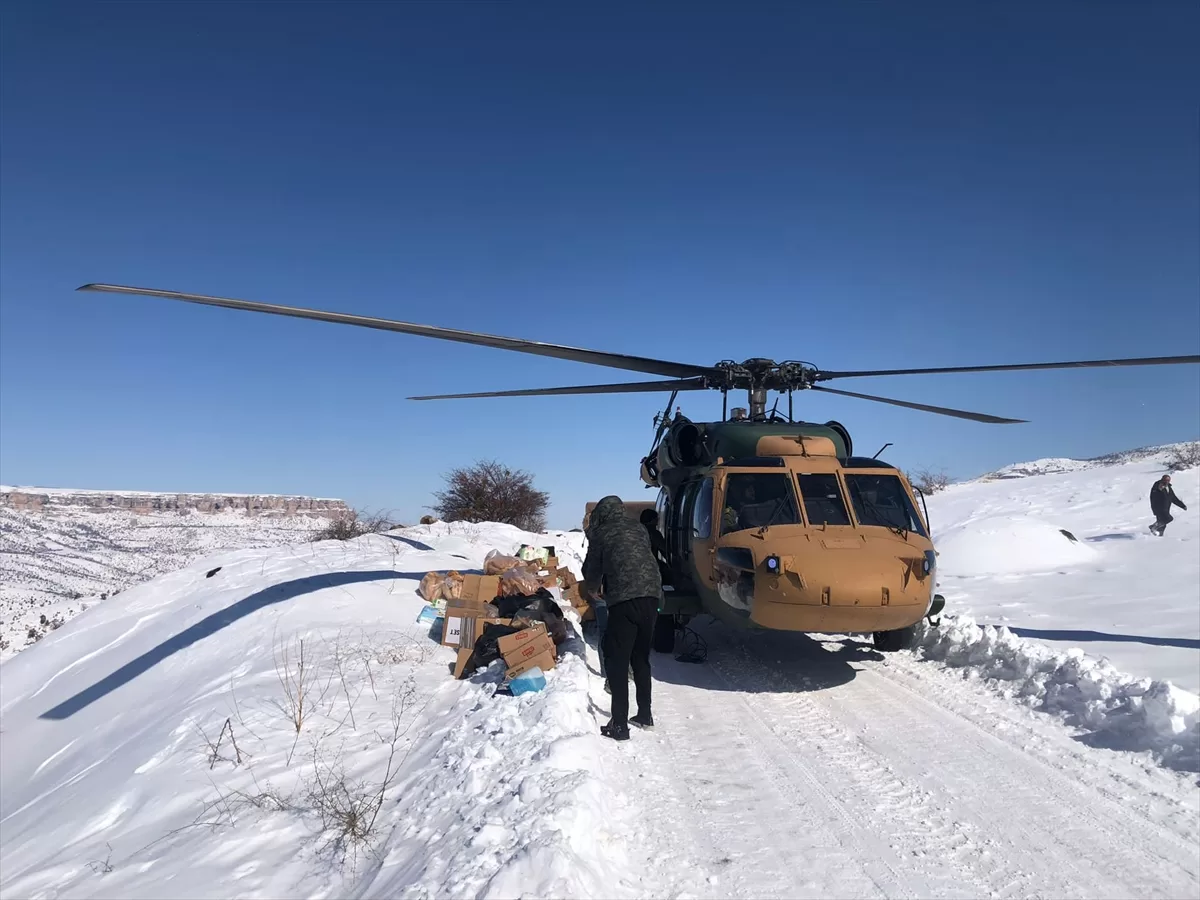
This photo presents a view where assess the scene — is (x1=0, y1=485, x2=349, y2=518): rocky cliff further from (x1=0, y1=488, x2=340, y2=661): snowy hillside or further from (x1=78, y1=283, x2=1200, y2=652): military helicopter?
(x1=78, y1=283, x2=1200, y2=652): military helicopter

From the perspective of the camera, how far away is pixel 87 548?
32.8m

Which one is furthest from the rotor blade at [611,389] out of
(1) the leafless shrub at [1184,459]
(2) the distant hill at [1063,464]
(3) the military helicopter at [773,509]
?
(2) the distant hill at [1063,464]

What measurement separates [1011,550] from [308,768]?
13.2 metres

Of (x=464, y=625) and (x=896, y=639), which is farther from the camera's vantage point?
(x=896, y=639)

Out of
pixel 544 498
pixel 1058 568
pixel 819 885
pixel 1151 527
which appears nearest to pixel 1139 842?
pixel 819 885

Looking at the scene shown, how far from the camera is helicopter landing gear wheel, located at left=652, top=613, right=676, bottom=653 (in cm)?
745

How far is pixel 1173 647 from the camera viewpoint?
674 centimetres

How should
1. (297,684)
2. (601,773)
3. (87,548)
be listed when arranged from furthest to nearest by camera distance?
(87,548), (297,684), (601,773)

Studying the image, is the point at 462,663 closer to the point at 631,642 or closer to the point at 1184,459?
the point at 631,642

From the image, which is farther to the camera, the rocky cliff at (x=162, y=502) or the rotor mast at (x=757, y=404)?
the rocky cliff at (x=162, y=502)

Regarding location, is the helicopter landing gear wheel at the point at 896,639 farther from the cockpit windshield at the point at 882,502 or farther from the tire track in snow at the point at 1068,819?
the tire track in snow at the point at 1068,819

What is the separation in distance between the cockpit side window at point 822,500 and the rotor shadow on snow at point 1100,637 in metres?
2.71

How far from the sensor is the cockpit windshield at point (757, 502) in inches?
263

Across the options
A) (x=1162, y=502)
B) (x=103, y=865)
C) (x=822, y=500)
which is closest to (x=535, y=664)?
(x=103, y=865)
